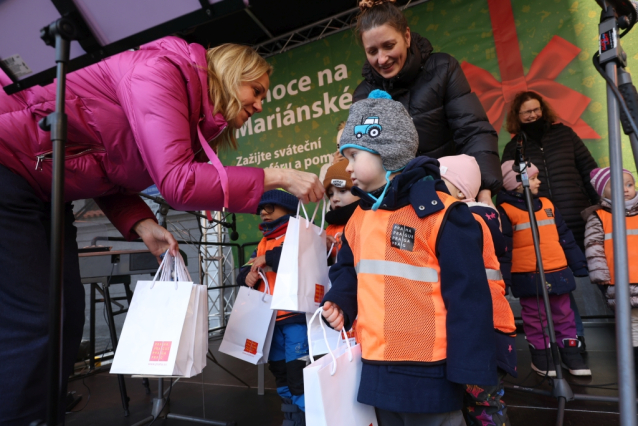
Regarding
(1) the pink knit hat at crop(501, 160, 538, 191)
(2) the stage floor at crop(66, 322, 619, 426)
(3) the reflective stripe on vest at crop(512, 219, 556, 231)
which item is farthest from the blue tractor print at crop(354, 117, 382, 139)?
(3) the reflective stripe on vest at crop(512, 219, 556, 231)

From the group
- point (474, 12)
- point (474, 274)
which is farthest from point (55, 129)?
point (474, 12)

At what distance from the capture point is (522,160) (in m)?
2.20

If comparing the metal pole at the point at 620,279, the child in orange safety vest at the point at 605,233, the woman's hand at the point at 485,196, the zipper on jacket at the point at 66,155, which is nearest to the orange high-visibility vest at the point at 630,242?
the child in orange safety vest at the point at 605,233

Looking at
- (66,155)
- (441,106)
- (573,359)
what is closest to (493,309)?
(441,106)

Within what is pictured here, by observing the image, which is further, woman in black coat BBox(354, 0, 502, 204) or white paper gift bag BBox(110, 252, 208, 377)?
woman in black coat BBox(354, 0, 502, 204)

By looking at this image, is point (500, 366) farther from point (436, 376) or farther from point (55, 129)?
point (55, 129)

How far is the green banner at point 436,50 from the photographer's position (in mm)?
3439

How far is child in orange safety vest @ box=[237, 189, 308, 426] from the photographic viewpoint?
202 centimetres

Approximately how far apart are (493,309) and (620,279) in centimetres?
68

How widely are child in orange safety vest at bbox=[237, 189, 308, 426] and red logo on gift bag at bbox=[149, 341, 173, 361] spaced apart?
0.65 meters

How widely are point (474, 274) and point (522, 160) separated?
1.38m

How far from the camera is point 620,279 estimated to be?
74 cm

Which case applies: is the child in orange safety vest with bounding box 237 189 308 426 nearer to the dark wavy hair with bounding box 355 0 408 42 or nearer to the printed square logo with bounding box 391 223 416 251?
the printed square logo with bounding box 391 223 416 251

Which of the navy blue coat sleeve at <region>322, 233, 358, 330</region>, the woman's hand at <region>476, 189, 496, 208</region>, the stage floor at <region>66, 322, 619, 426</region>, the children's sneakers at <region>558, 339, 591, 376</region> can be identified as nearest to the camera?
the navy blue coat sleeve at <region>322, 233, 358, 330</region>
